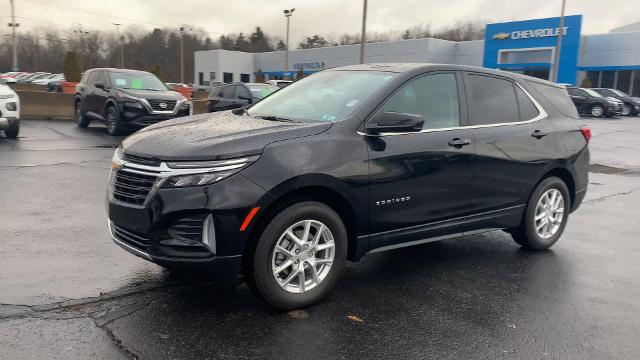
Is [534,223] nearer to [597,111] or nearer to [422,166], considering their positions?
[422,166]

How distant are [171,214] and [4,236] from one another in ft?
9.22

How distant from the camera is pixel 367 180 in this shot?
408 centimetres

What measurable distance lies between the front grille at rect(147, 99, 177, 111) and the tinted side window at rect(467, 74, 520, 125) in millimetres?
10444

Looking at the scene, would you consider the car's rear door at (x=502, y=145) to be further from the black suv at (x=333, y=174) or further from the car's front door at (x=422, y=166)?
the car's front door at (x=422, y=166)

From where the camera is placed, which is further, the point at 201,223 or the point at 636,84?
the point at 636,84

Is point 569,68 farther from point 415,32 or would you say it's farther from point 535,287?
point 415,32

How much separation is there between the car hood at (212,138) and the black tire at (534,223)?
2.64 metres

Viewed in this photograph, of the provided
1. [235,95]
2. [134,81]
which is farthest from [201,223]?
[235,95]

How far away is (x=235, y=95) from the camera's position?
17.5m

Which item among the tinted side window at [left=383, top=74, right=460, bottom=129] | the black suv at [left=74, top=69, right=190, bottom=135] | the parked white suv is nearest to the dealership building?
the black suv at [left=74, top=69, right=190, bottom=135]

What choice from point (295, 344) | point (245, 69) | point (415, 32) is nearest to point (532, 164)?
point (295, 344)

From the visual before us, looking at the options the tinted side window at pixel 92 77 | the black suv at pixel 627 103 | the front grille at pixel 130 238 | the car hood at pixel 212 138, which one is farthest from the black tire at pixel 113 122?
the black suv at pixel 627 103

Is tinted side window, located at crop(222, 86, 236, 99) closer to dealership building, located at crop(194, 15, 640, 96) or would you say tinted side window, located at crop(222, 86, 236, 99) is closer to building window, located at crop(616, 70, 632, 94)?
dealership building, located at crop(194, 15, 640, 96)

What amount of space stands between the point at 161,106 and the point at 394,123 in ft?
36.3
